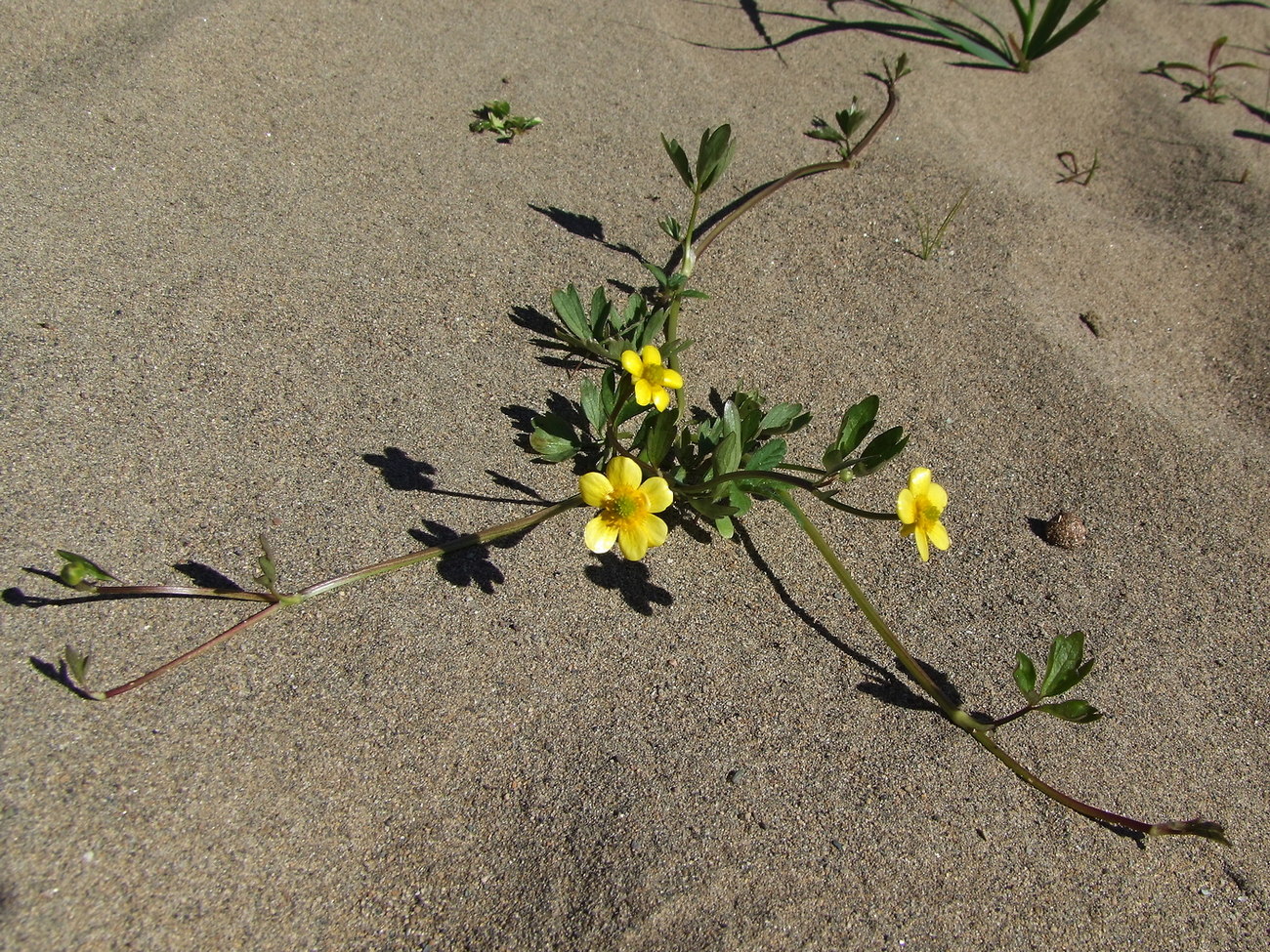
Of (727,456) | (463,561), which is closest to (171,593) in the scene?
(463,561)

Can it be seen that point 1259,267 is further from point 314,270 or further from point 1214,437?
point 314,270

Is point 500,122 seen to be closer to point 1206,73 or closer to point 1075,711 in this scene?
point 1075,711

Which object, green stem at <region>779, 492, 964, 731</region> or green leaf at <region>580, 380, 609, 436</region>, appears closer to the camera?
green stem at <region>779, 492, 964, 731</region>

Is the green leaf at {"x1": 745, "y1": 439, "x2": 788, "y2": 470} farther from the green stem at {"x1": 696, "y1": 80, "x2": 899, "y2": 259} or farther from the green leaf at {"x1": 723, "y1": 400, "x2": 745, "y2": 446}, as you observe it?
the green stem at {"x1": 696, "y1": 80, "x2": 899, "y2": 259}

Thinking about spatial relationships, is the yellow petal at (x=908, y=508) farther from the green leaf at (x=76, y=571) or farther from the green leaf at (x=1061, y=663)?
the green leaf at (x=76, y=571)

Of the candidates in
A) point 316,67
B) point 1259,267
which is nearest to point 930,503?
point 1259,267

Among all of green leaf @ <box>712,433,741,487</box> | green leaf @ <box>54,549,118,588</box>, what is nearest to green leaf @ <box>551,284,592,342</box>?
green leaf @ <box>712,433,741,487</box>
